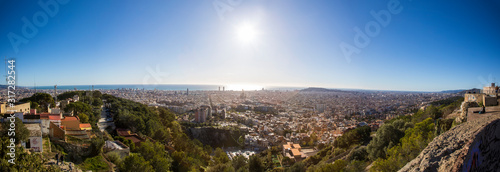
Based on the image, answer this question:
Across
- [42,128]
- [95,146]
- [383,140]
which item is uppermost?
[42,128]

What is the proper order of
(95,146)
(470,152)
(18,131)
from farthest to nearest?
(95,146), (18,131), (470,152)

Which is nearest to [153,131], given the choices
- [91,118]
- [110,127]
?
[110,127]

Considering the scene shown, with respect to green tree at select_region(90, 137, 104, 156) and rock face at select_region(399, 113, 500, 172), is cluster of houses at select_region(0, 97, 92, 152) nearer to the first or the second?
green tree at select_region(90, 137, 104, 156)

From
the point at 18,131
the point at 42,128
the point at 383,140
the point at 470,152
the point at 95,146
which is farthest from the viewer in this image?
the point at 383,140

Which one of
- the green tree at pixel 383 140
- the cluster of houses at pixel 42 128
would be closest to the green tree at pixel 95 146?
the cluster of houses at pixel 42 128

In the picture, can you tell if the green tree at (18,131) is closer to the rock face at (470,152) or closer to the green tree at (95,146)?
the green tree at (95,146)

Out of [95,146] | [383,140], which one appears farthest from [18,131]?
[383,140]

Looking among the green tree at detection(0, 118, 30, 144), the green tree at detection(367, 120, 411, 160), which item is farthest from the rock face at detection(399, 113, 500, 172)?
the green tree at detection(0, 118, 30, 144)

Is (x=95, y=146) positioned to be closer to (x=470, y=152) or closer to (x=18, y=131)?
(x=18, y=131)
